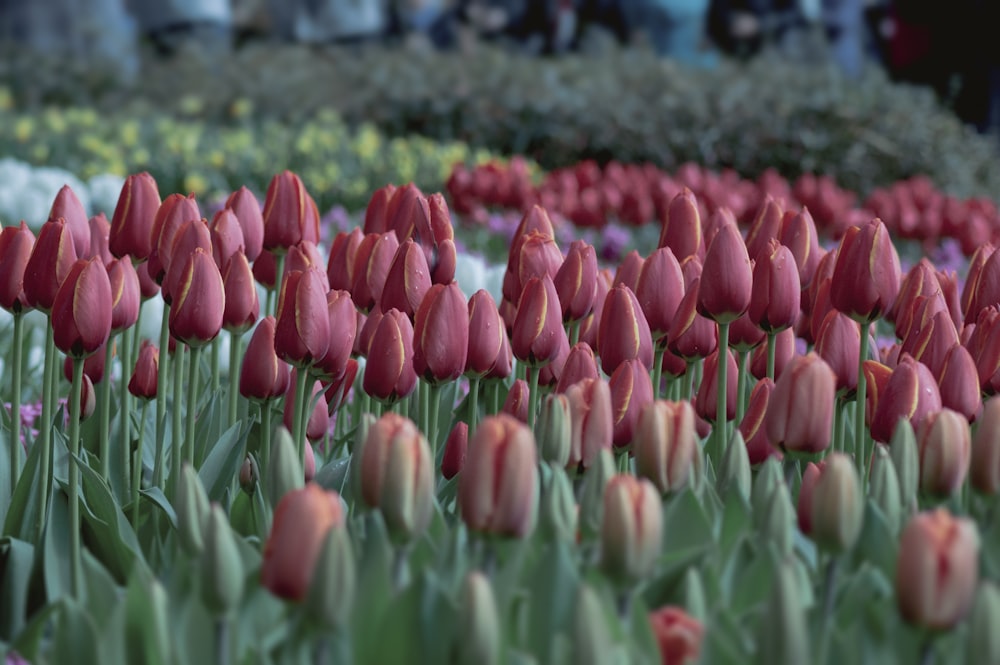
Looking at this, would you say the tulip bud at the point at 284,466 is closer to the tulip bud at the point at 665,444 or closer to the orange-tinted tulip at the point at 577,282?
the tulip bud at the point at 665,444

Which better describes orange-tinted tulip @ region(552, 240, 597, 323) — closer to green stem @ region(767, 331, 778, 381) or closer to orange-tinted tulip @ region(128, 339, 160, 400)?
green stem @ region(767, 331, 778, 381)

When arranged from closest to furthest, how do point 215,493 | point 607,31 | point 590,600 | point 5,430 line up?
point 590,600
point 215,493
point 5,430
point 607,31

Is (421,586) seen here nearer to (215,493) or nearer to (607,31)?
(215,493)

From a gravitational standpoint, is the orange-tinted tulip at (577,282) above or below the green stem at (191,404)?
above

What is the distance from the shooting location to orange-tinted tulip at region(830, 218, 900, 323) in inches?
78.5

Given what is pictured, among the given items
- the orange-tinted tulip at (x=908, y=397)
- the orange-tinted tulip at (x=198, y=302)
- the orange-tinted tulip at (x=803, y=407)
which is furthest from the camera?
the orange-tinted tulip at (x=198, y=302)

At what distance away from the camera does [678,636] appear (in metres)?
1.31

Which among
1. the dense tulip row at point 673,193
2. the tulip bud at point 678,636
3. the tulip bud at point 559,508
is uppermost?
the tulip bud at point 559,508

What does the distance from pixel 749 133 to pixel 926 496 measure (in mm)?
9580

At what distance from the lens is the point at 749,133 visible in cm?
1095

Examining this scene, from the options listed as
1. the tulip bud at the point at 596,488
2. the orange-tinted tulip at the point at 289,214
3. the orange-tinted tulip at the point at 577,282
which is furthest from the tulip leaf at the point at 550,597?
the orange-tinted tulip at the point at 289,214

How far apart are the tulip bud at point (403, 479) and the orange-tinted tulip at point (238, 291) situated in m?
0.65

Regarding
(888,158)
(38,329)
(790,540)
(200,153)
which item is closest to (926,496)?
(790,540)

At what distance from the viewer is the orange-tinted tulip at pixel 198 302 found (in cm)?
186
